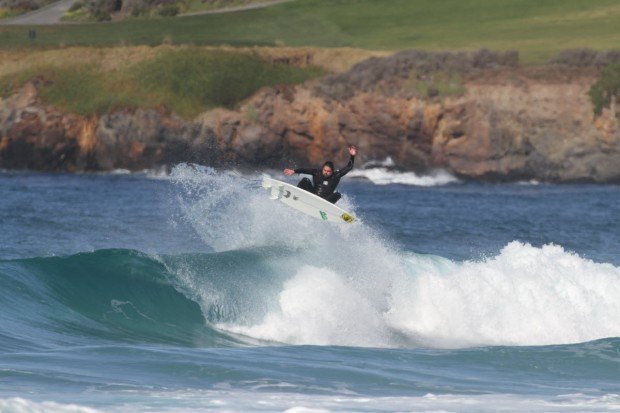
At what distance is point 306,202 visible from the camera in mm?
22266

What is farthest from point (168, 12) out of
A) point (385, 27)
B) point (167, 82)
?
point (167, 82)

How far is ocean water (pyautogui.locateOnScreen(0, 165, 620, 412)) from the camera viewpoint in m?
15.2

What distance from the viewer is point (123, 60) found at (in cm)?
6016

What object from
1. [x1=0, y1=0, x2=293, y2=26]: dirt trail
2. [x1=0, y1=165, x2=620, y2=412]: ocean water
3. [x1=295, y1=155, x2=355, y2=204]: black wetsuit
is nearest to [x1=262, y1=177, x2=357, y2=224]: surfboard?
[x1=295, y1=155, x2=355, y2=204]: black wetsuit

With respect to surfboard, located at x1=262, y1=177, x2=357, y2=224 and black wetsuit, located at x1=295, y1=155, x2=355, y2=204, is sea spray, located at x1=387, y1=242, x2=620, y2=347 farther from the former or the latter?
black wetsuit, located at x1=295, y1=155, x2=355, y2=204

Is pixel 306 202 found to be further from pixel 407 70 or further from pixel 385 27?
pixel 385 27

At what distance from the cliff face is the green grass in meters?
1.05

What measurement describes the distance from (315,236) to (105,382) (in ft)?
29.2

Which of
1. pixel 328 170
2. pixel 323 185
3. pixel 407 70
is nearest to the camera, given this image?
pixel 328 170

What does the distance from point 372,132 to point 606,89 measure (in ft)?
31.0

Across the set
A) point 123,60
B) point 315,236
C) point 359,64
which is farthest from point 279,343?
point 123,60

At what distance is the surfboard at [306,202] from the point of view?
22.0m

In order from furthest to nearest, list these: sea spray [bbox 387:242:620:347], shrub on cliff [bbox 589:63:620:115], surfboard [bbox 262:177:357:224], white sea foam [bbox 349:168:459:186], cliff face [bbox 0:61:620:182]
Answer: shrub on cliff [bbox 589:63:620:115] → cliff face [bbox 0:61:620:182] → white sea foam [bbox 349:168:459:186] → surfboard [bbox 262:177:357:224] → sea spray [bbox 387:242:620:347]

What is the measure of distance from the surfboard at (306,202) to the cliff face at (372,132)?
28.8m
